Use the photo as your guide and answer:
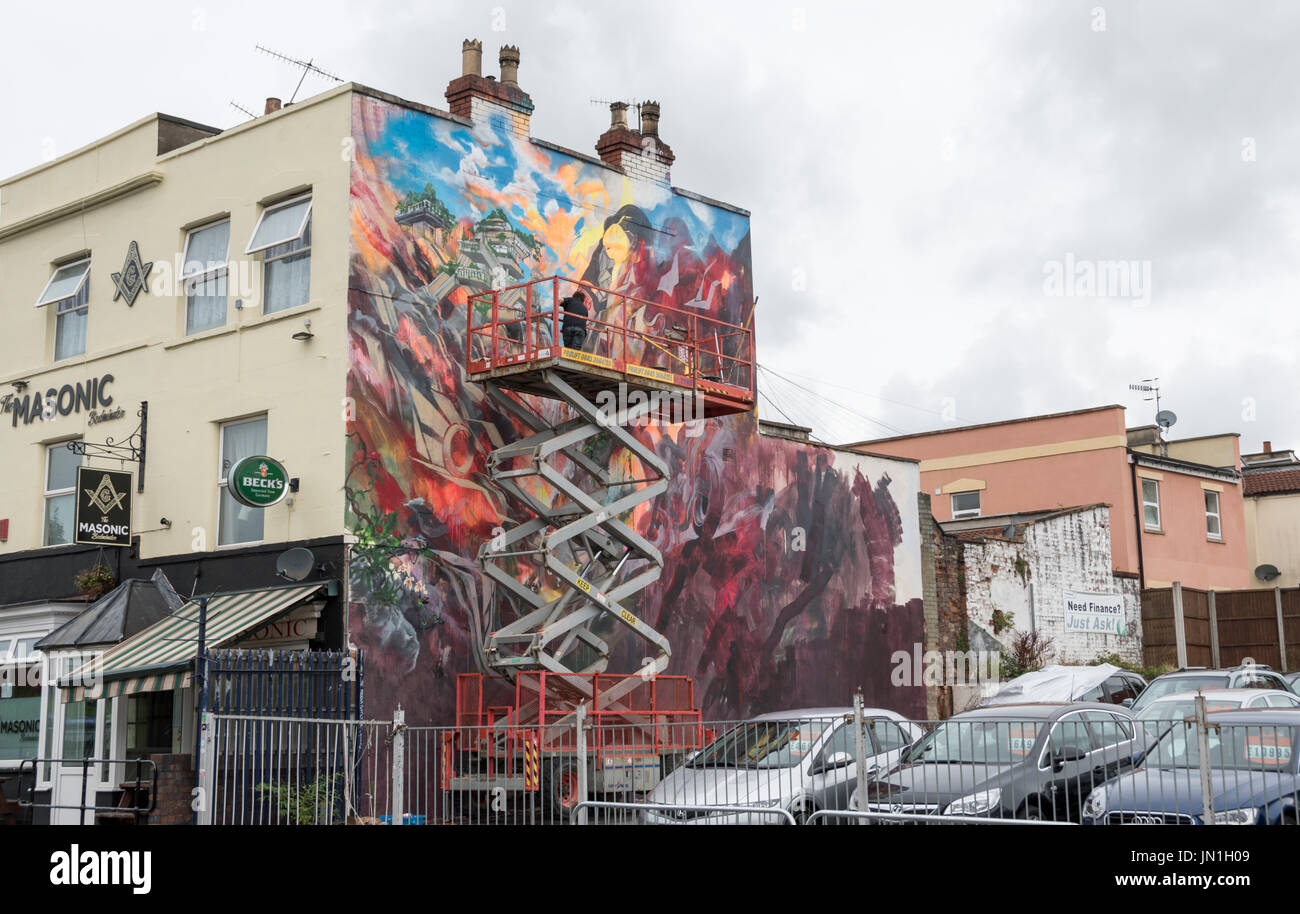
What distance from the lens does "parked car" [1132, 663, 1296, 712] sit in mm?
21062

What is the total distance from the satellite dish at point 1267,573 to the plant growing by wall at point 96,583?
35.0 meters

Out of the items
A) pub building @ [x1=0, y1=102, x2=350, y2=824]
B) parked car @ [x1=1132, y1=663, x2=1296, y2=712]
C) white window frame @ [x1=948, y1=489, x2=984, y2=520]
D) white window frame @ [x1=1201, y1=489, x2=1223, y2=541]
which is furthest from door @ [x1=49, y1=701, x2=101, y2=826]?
white window frame @ [x1=1201, y1=489, x2=1223, y2=541]

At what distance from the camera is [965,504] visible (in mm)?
39406

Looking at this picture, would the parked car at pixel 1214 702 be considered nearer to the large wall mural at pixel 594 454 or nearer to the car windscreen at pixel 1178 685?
the car windscreen at pixel 1178 685

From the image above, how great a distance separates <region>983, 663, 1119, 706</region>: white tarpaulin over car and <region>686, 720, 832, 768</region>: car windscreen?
8087 millimetres

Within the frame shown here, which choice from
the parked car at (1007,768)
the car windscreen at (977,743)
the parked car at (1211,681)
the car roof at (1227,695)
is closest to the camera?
the parked car at (1007,768)

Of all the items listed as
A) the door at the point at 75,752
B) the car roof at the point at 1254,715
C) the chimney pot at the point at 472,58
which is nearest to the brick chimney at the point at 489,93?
the chimney pot at the point at 472,58

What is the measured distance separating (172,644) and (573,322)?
731cm

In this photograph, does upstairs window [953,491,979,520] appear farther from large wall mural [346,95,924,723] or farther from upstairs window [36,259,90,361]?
upstairs window [36,259,90,361]

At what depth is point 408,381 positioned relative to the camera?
801 inches

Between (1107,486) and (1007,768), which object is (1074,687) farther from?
(1107,486)

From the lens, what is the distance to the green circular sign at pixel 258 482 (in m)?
19.1
